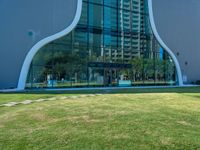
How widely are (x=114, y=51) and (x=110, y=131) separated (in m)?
24.5

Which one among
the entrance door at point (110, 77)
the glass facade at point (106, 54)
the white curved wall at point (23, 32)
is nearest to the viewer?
the white curved wall at point (23, 32)

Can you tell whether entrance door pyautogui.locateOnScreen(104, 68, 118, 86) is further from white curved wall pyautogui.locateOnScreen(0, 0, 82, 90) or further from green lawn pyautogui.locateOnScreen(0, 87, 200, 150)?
green lawn pyautogui.locateOnScreen(0, 87, 200, 150)

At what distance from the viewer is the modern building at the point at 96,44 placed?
2444cm

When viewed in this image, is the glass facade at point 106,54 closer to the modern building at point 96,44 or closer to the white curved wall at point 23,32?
the modern building at point 96,44

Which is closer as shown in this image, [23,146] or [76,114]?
[23,146]

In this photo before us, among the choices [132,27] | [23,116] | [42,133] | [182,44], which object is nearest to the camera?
[42,133]

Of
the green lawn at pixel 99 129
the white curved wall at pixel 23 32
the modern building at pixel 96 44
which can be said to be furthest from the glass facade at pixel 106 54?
the green lawn at pixel 99 129

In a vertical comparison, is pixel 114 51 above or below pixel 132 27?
below

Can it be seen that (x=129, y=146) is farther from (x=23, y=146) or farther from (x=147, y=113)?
(x=147, y=113)

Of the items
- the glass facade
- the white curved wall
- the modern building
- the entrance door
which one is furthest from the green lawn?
the entrance door

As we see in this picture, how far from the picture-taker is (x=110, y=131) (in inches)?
284

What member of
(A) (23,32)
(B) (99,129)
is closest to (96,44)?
(A) (23,32)

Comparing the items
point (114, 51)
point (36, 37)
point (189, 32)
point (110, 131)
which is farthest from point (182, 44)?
point (110, 131)

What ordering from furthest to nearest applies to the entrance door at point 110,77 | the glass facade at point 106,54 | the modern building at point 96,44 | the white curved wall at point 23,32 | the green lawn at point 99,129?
the entrance door at point 110,77 < the glass facade at point 106,54 < the modern building at point 96,44 < the white curved wall at point 23,32 < the green lawn at point 99,129
